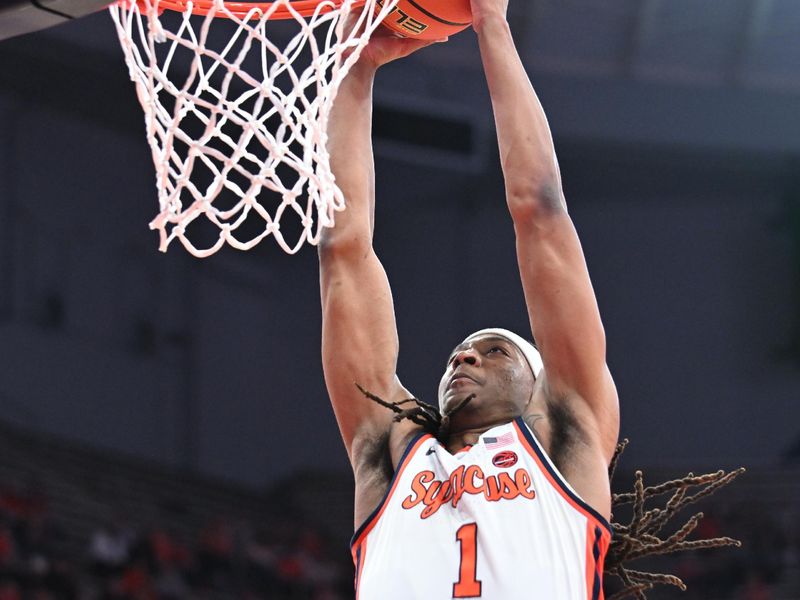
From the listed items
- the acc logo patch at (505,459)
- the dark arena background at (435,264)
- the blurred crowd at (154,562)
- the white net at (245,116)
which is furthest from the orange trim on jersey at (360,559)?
the dark arena background at (435,264)

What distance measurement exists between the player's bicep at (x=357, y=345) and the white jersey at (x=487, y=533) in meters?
0.28

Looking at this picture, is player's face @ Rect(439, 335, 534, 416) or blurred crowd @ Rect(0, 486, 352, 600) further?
blurred crowd @ Rect(0, 486, 352, 600)

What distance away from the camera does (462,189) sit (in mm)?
13016

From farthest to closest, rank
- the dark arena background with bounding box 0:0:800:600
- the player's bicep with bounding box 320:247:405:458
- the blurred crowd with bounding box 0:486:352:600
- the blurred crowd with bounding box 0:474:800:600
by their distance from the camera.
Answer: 1. the dark arena background with bounding box 0:0:800:600
2. the blurred crowd with bounding box 0:474:800:600
3. the blurred crowd with bounding box 0:486:352:600
4. the player's bicep with bounding box 320:247:405:458

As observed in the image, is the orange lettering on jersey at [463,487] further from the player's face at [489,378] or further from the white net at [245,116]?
the white net at [245,116]

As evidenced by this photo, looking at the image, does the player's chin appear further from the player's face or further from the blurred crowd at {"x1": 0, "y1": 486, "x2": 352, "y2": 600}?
the blurred crowd at {"x1": 0, "y1": 486, "x2": 352, "y2": 600}

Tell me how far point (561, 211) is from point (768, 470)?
963 cm

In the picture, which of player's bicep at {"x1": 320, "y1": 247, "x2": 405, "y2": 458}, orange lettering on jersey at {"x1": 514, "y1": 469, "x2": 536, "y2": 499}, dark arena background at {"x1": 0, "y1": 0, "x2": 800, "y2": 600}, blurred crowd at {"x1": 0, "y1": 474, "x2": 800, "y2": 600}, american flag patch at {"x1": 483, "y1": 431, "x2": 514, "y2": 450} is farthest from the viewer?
dark arena background at {"x1": 0, "y1": 0, "x2": 800, "y2": 600}

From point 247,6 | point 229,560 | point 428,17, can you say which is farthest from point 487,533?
point 229,560

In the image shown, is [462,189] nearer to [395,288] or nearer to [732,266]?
[395,288]

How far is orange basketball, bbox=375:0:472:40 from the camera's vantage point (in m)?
3.10

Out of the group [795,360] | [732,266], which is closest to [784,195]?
[732,266]

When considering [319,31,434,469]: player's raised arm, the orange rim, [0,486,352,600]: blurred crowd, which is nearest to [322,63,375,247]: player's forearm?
[319,31,434,469]: player's raised arm

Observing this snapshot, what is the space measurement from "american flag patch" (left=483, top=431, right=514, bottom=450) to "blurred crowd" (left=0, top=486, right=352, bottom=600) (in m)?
6.54
